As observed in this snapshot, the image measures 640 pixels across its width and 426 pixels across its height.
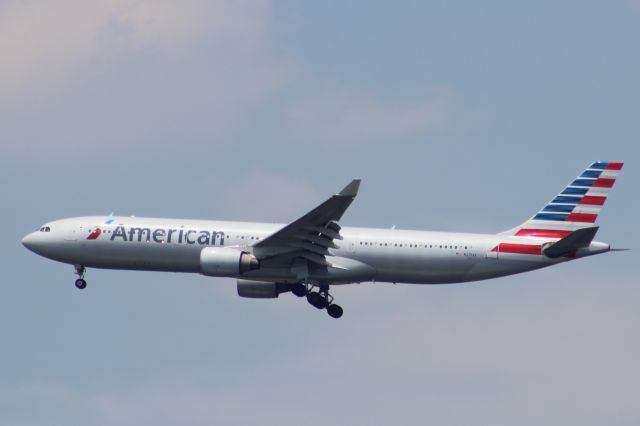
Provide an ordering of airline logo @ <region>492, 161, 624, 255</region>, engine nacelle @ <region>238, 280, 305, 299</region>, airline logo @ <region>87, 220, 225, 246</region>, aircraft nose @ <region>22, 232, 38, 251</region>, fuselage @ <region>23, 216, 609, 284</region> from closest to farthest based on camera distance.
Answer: fuselage @ <region>23, 216, 609, 284</region> < airline logo @ <region>87, 220, 225, 246</region> < airline logo @ <region>492, 161, 624, 255</region> < engine nacelle @ <region>238, 280, 305, 299</region> < aircraft nose @ <region>22, 232, 38, 251</region>

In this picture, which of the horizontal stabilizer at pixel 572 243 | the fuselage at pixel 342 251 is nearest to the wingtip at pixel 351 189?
the fuselage at pixel 342 251

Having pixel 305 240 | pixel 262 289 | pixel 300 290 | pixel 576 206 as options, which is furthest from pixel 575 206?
pixel 262 289

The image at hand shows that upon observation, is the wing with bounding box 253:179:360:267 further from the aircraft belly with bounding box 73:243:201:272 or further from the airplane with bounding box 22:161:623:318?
the aircraft belly with bounding box 73:243:201:272

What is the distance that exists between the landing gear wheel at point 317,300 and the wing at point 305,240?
286 cm

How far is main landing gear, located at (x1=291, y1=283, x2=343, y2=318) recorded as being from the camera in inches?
2584

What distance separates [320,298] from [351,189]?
32.5ft

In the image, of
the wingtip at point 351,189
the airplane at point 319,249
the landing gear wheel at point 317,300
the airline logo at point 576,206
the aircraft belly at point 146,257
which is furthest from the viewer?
the airline logo at point 576,206

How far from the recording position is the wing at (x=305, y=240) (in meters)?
61.4

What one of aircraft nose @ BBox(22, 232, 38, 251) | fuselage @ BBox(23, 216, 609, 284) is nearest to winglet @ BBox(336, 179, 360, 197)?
fuselage @ BBox(23, 216, 609, 284)

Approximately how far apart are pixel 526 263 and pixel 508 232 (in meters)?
2.44

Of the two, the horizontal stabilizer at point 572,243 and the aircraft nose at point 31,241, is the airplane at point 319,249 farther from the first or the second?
the aircraft nose at point 31,241

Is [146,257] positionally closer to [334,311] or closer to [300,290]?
[300,290]

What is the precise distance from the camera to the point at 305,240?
205 ft

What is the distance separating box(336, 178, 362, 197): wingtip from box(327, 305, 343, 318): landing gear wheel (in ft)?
32.0
